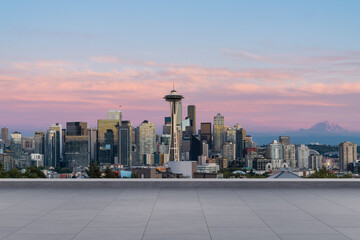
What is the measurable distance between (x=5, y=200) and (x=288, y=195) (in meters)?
9.30

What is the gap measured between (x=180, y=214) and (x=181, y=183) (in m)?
6.96

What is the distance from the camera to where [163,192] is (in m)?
18.1

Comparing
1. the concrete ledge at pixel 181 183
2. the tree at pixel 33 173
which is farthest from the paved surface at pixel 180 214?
the tree at pixel 33 173

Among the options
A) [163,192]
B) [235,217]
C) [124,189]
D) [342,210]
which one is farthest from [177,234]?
[124,189]

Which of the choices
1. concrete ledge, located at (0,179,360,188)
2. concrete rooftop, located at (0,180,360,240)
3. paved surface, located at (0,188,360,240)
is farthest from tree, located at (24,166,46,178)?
paved surface, located at (0,188,360,240)

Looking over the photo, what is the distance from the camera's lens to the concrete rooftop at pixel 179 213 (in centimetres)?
1038

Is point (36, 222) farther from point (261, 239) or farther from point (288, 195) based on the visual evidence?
point (288, 195)

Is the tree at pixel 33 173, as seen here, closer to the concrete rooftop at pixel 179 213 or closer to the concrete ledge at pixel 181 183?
the concrete ledge at pixel 181 183

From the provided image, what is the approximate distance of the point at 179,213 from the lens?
Answer: 1309 cm

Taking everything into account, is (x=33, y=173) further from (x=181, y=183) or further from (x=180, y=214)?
(x=180, y=214)

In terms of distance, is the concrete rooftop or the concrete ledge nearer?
the concrete rooftop

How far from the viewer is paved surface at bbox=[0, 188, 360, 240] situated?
1038cm

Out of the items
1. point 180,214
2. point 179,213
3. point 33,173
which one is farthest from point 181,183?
point 33,173

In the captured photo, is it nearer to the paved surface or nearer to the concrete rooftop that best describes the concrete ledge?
the concrete rooftop
